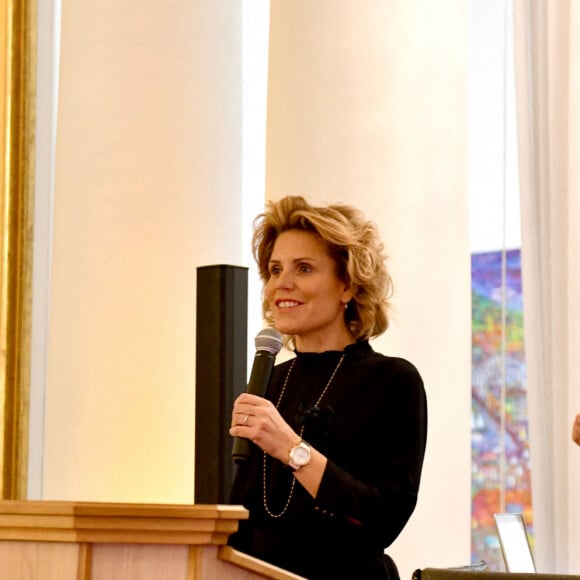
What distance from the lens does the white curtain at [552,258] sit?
3.88 metres

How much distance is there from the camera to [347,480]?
8.83 ft

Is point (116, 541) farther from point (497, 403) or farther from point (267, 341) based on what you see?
point (497, 403)

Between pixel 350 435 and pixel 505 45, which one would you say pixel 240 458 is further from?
pixel 505 45

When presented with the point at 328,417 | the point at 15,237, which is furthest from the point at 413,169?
the point at 15,237

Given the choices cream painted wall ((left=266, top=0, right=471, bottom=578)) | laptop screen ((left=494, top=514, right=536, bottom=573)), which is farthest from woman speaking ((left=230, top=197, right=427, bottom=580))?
cream painted wall ((left=266, top=0, right=471, bottom=578))

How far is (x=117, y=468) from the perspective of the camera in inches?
181

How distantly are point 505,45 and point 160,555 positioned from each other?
3.24 metres

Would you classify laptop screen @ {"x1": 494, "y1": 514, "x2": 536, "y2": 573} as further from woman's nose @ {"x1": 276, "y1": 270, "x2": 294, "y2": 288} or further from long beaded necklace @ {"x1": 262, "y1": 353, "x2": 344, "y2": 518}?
woman's nose @ {"x1": 276, "y1": 270, "x2": 294, "y2": 288}

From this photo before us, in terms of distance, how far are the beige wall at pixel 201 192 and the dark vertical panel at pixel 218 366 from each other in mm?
513

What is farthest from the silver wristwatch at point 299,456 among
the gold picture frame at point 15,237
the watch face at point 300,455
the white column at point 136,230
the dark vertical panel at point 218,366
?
the gold picture frame at point 15,237

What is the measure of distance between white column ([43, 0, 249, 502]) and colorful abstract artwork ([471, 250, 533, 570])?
37.8 inches

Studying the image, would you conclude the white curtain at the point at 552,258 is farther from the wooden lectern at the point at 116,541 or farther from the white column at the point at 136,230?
the wooden lectern at the point at 116,541

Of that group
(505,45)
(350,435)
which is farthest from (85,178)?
(350,435)

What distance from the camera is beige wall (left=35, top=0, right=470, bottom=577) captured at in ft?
13.5
